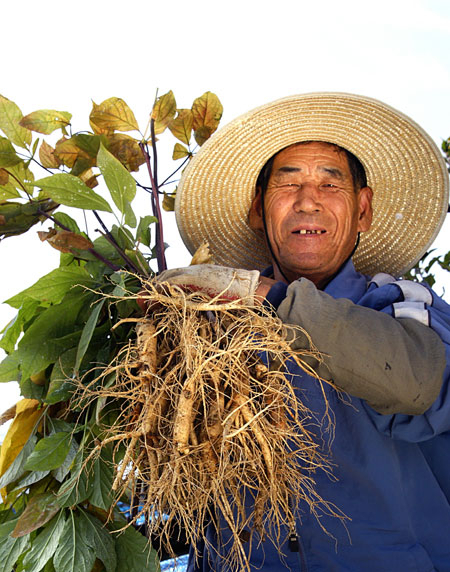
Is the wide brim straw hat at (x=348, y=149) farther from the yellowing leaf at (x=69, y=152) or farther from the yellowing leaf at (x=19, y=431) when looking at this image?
the yellowing leaf at (x=19, y=431)

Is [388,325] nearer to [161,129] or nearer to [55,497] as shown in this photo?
[55,497]

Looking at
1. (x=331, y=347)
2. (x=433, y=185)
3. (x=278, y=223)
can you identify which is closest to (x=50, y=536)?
(x=331, y=347)

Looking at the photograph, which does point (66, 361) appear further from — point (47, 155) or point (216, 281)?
point (47, 155)

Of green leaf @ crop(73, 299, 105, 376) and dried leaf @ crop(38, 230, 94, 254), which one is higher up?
dried leaf @ crop(38, 230, 94, 254)

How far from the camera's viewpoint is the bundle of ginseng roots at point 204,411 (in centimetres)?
94

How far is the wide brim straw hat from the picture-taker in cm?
156

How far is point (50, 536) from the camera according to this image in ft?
3.60

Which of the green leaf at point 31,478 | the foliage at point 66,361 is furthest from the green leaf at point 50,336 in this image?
the green leaf at point 31,478

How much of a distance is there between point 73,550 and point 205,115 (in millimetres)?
1213

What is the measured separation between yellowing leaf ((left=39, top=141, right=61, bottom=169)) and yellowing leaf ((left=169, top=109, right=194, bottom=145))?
349 millimetres

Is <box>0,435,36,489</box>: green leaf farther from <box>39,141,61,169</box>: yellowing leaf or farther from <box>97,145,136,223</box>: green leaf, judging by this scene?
<box>39,141,61,169</box>: yellowing leaf

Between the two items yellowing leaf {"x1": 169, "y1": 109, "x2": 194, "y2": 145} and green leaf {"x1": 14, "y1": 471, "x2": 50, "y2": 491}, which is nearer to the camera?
green leaf {"x1": 14, "y1": 471, "x2": 50, "y2": 491}

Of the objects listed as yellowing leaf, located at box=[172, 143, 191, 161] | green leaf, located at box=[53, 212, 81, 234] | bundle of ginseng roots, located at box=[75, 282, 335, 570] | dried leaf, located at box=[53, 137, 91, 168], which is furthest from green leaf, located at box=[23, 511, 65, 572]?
yellowing leaf, located at box=[172, 143, 191, 161]

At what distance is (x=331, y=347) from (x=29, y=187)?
2.76 ft
